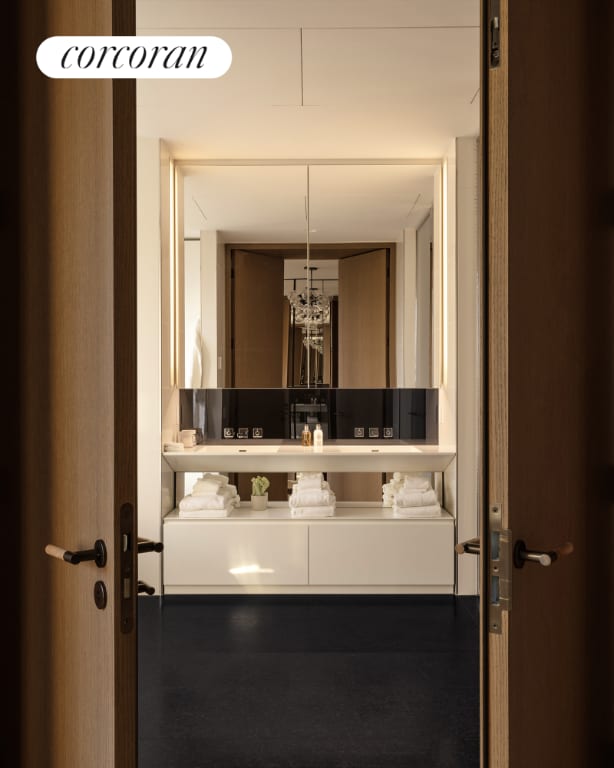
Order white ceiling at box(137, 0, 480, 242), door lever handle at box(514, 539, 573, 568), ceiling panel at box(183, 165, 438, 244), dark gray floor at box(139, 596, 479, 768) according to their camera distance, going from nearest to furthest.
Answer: door lever handle at box(514, 539, 573, 568) < dark gray floor at box(139, 596, 479, 768) < white ceiling at box(137, 0, 480, 242) < ceiling panel at box(183, 165, 438, 244)

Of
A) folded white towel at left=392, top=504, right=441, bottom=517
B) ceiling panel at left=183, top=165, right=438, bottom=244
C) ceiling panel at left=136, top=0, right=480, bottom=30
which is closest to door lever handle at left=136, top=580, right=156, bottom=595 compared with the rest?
ceiling panel at left=136, top=0, right=480, bottom=30

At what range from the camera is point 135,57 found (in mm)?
1205

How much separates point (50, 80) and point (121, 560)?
938 millimetres

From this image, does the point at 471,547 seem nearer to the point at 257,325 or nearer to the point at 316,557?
the point at 316,557

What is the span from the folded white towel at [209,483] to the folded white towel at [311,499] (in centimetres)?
44

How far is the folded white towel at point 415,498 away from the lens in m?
3.95

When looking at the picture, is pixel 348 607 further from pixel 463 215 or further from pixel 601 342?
pixel 601 342

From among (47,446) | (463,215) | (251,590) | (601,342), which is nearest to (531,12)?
(601,342)

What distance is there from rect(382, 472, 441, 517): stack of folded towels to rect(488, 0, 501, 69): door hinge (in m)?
2.98

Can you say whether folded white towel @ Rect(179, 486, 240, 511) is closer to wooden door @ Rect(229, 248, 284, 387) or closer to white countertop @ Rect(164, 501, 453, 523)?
white countertop @ Rect(164, 501, 453, 523)

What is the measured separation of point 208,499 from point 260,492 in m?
0.35

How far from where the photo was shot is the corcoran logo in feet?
3.94

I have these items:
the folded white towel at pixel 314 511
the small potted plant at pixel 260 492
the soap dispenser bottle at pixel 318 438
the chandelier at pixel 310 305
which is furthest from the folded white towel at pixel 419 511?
the chandelier at pixel 310 305

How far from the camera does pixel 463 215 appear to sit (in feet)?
12.7
